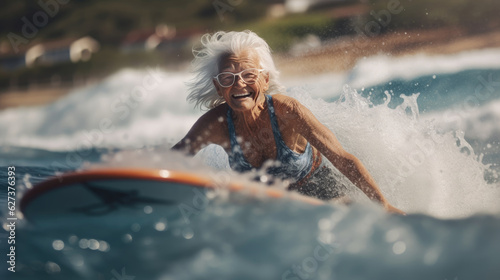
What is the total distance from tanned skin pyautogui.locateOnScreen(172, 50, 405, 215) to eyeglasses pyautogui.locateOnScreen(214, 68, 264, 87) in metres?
0.01

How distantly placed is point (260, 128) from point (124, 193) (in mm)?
592

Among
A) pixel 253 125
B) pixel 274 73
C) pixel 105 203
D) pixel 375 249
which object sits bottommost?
pixel 375 249

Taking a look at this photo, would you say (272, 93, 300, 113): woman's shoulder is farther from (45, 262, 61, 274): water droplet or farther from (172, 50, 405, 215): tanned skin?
(45, 262, 61, 274): water droplet

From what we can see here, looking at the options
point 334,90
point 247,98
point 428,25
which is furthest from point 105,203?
point 428,25

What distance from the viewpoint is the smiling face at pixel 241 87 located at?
1.81 meters

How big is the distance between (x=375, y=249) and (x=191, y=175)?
57cm

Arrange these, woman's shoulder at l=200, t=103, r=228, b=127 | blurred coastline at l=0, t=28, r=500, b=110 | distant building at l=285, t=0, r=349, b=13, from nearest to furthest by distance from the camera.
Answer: woman's shoulder at l=200, t=103, r=228, b=127
blurred coastline at l=0, t=28, r=500, b=110
distant building at l=285, t=0, r=349, b=13

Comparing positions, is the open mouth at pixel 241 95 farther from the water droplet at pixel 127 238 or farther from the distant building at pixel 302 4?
the distant building at pixel 302 4

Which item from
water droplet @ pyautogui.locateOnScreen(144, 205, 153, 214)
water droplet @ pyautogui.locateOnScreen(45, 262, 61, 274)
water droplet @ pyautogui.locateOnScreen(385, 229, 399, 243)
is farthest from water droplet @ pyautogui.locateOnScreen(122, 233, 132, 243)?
water droplet @ pyautogui.locateOnScreen(385, 229, 399, 243)

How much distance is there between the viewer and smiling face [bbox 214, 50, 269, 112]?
181 cm

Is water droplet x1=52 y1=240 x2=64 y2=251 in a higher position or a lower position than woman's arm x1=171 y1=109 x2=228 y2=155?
lower

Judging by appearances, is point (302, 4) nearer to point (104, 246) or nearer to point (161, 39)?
point (161, 39)

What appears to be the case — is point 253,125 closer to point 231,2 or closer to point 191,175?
point 191,175

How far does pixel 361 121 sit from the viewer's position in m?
2.33
